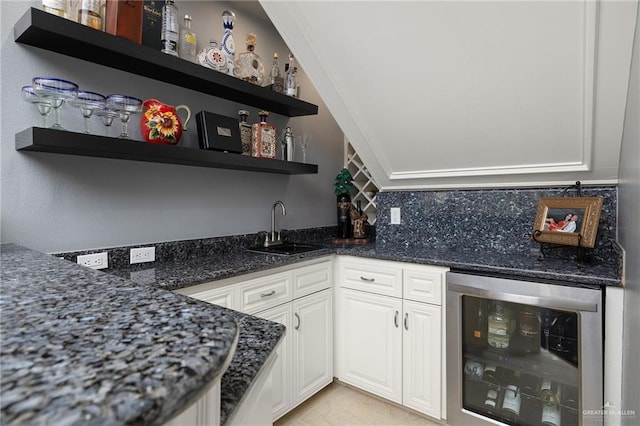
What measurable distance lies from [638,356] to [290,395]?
1.58m

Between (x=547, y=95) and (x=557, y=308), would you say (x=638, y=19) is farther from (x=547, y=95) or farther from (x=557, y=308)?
(x=557, y=308)

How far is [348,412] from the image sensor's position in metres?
2.03

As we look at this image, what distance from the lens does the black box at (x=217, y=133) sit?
1.89 metres

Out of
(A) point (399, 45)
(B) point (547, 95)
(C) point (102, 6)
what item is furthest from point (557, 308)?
(C) point (102, 6)

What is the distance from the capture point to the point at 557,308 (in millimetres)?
1508

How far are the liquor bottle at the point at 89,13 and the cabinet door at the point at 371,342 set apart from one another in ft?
6.17

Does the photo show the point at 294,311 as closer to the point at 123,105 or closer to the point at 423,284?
the point at 423,284

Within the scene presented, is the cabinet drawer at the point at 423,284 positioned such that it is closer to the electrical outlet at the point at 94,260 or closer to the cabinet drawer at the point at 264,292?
the cabinet drawer at the point at 264,292

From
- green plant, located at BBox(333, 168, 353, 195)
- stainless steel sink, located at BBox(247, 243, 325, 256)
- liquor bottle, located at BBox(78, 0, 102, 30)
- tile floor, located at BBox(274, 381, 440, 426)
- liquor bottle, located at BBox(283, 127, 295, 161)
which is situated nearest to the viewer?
liquor bottle, located at BBox(78, 0, 102, 30)

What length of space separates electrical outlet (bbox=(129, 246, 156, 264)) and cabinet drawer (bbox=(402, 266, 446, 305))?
54.3 inches

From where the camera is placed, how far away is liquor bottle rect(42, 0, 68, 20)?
133 cm

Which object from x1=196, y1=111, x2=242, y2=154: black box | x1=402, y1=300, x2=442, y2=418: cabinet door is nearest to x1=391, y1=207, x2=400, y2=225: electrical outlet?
x1=402, y1=300, x2=442, y2=418: cabinet door

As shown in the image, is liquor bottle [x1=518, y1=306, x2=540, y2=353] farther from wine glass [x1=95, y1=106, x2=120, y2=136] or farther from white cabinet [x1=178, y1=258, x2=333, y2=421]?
wine glass [x1=95, y1=106, x2=120, y2=136]

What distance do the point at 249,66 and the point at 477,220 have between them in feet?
5.64
